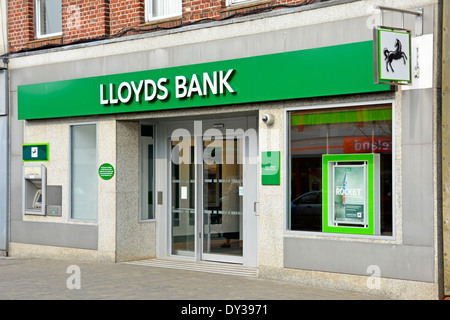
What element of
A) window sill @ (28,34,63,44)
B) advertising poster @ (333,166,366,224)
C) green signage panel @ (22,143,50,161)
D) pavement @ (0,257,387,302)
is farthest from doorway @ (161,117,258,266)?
window sill @ (28,34,63,44)

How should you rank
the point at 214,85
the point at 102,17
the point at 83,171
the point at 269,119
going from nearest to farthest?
the point at 269,119 → the point at 214,85 → the point at 102,17 → the point at 83,171

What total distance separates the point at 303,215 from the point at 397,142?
6.22 ft

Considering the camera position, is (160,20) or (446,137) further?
(160,20)

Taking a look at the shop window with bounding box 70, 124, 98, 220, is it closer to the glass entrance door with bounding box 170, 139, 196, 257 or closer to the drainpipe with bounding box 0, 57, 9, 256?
the glass entrance door with bounding box 170, 139, 196, 257

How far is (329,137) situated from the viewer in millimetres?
10266

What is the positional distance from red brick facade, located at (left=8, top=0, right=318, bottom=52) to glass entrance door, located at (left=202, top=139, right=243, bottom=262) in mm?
2203

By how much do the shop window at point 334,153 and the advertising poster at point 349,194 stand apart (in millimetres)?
15

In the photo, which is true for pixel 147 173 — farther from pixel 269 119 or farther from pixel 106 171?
pixel 269 119

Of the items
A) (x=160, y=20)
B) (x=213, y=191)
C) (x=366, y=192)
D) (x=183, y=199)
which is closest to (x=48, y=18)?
(x=160, y=20)

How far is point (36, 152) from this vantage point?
46.9ft

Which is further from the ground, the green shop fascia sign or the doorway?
the green shop fascia sign

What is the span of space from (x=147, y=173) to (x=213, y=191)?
5.08 ft

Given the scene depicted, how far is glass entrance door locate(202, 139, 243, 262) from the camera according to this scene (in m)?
12.2

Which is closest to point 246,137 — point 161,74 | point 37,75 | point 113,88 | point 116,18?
point 161,74
